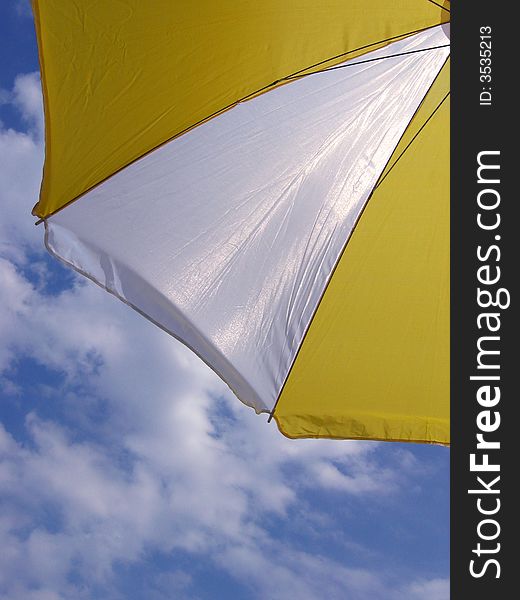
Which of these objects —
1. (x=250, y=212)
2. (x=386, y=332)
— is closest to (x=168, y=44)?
(x=250, y=212)

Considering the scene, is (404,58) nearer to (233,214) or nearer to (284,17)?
(284,17)

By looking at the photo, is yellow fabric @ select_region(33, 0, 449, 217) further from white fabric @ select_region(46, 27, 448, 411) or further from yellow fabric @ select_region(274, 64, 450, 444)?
yellow fabric @ select_region(274, 64, 450, 444)

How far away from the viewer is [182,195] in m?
3.48

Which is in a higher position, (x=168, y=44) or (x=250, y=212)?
(x=168, y=44)

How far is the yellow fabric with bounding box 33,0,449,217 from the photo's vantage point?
3354 millimetres

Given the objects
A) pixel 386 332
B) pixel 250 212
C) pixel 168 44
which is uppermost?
pixel 168 44

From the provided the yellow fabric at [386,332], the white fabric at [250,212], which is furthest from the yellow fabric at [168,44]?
the yellow fabric at [386,332]

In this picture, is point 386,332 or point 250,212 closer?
point 250,212

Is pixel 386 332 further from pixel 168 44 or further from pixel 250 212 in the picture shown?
pixel 168 44

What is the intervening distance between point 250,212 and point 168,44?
802 mm

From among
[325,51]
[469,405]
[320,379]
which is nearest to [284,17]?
[325,51]

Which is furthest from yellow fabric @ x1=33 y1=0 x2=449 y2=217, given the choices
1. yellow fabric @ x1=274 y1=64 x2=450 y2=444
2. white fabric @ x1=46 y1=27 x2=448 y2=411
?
yellow fabric @ x1=274 y1=64 x2=450 y2=444

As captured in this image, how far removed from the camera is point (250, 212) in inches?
140

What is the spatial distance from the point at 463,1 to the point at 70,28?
186cm
